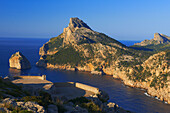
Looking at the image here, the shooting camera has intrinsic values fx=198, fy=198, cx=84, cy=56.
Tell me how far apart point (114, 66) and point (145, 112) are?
9309 cm

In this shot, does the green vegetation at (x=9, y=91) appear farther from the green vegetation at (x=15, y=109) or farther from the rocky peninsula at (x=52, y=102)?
the green vegetation at (x=15, y=109)

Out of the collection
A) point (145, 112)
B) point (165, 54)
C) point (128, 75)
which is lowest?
point (145, 112)

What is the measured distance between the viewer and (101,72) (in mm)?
175250

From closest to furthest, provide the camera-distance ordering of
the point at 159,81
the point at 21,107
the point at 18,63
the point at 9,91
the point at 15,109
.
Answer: the point at 15,109
the point at 21,107
the point at 9,91
the point at 159,81
the point at 18,63

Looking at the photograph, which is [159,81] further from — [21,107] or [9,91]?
[21,107]

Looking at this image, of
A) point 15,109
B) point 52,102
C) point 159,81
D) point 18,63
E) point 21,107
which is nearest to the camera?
point 15,109

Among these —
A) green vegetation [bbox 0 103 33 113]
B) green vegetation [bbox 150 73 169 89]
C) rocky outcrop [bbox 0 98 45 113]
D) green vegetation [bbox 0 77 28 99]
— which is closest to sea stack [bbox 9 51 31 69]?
green vegetation [bbox 150 73 169 89]

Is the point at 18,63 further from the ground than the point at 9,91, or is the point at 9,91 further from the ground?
the point at 18,63

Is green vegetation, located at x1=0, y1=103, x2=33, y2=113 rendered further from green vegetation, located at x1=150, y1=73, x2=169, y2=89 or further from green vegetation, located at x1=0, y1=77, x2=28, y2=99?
green vegetation, located at x1=150, y1=73, x2=169, y2=89

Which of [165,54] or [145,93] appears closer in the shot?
[145,93]

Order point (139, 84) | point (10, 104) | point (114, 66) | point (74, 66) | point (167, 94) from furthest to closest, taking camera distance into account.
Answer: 1. point (74, 66)
2. point (114, 66)
3. point (139, 84)
4. point (167, 94)
5. point (10, 104)

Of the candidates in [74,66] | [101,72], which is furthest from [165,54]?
[74,66]

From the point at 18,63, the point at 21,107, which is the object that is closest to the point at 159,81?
the point at 21,107

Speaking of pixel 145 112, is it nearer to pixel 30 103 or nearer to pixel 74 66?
pixel 30 103
